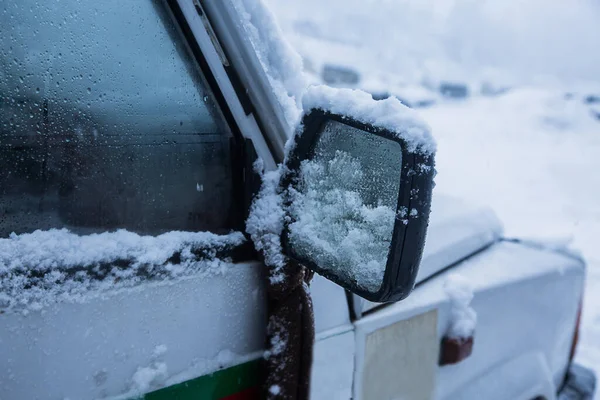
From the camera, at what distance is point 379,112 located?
1.07 metres

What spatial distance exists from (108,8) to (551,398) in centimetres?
A: 273

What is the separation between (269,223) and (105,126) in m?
0.44

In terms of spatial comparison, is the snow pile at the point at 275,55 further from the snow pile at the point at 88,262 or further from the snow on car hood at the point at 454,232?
the snow on car hood at the point at 454,232

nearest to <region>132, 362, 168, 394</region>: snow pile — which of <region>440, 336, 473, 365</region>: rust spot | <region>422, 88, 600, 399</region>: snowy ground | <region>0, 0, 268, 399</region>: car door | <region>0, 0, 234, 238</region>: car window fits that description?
→ <region>0, 0, 268, 399</region>: car door

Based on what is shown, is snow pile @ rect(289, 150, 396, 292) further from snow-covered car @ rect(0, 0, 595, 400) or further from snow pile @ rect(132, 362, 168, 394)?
snow pile @ rect(132, 362, 168, 394)

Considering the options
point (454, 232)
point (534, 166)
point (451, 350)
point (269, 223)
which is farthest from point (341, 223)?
point (534, 166)

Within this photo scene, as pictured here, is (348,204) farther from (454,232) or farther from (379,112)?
(454,232)

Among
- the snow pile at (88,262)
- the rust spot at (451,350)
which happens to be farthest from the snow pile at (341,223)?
the rust spot at (451,350)

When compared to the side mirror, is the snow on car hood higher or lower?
lower

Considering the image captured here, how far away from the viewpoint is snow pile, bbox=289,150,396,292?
111 centimetres

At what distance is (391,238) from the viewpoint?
3.48ft

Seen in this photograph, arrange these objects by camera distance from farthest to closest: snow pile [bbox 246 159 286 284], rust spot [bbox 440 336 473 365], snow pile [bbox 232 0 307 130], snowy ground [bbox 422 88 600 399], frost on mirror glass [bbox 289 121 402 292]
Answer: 1. snowy ground [bbox 422 88 600 399]
2. rust spot [bbox 440 336 473 365]
3. snow pile [bbox 232 0 307 130]
4. snow pile [bbox 246 159 286 284]
5. frost on mirror glass [bbox 289 121 402 292]

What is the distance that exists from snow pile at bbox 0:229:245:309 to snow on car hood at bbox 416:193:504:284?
44.2 inches

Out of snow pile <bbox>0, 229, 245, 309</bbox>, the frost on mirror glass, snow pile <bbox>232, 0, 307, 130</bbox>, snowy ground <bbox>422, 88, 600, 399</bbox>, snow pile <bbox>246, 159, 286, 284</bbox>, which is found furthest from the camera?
snowy ground <bbox>422, 88, 600, 399</bbox>
